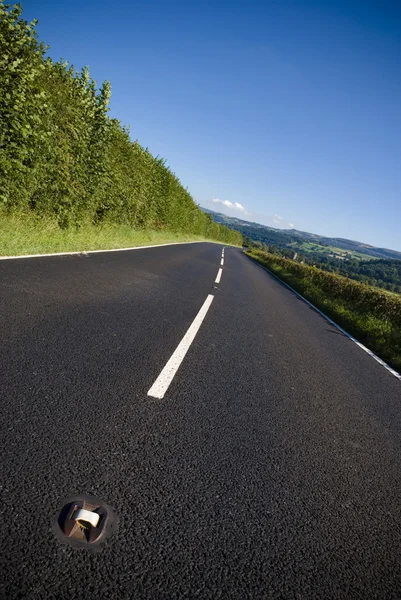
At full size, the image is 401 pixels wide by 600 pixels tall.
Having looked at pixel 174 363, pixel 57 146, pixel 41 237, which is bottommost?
pixel 174 363

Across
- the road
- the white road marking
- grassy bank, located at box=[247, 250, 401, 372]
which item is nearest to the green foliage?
the road

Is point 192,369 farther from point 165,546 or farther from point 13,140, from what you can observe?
point 13,140

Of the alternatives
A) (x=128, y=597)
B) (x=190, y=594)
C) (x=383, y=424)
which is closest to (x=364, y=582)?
(x=190, y=594)

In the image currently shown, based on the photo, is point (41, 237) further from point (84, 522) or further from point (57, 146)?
point (84, 522)

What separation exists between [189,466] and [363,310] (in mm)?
13514

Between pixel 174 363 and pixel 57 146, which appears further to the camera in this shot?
pixel 57 146

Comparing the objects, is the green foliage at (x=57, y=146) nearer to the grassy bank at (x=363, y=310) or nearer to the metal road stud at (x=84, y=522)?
the metal road stud at (x=84, y=522)

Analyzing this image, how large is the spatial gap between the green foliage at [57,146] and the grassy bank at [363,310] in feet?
37.9

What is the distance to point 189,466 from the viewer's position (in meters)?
2.40

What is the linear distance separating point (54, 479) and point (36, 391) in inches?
42.7

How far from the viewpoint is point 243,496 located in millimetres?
2244

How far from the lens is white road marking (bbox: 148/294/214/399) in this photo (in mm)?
3358

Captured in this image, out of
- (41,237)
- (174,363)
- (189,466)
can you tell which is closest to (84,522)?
(189,466)

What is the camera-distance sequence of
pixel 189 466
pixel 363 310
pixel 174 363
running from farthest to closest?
pixel 363 310, pixel 174 363, pixel 189 466
